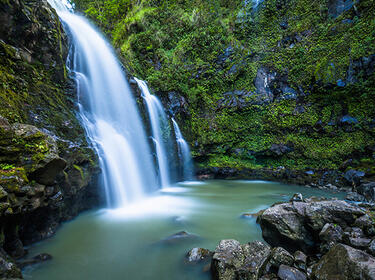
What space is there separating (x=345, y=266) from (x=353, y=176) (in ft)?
25.4

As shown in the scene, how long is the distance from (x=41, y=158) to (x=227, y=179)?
9.20 metres

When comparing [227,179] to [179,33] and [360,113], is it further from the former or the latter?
[179,33]

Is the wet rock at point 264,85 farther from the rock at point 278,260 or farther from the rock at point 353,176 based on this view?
the rock at point 278,260

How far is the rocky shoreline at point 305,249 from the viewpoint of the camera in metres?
1.88

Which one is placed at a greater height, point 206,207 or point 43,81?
point 43,81

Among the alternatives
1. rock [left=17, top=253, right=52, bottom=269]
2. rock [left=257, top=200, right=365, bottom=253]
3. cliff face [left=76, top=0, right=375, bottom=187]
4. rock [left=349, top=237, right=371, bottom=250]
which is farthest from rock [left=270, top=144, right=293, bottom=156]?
rock [left=17, top=253, right=52, bottom=269]

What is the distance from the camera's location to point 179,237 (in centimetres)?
361

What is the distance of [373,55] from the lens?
8.65 m

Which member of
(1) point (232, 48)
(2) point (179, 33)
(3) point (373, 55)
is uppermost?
(2) point (179, 33)

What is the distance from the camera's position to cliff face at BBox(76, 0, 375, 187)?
29.8ft

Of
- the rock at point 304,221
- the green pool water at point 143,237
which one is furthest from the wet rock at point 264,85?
the rock at point 304,221

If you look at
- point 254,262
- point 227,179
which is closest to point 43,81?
point 254,262

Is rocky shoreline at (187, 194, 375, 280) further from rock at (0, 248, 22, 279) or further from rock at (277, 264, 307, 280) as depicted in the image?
rock at (0, 248, 22, 279)

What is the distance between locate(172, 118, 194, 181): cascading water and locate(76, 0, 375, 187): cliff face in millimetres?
541
